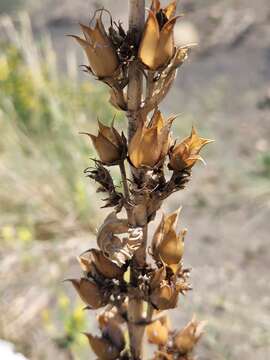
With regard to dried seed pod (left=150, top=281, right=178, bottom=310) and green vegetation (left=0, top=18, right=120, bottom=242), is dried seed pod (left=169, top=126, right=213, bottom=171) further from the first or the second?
green vegetation (left=0, top=18, right=120, bottom=242)

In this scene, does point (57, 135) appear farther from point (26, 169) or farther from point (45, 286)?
point (45, 286)

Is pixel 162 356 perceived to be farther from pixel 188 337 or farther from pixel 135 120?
pixel 135 120

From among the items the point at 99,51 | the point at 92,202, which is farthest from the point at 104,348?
the point at 92,202

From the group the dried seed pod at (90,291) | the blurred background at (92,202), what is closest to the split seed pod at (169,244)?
the dried seed pod at (90,291)

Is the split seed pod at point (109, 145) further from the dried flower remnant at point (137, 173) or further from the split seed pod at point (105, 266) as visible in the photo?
the split seed pod at point (105, 266)

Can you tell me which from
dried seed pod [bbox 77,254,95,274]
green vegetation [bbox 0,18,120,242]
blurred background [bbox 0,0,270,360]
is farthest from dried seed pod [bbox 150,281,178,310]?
green vegetation [bbox 0,18,120,242]

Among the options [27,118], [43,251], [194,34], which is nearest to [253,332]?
[43,251]
